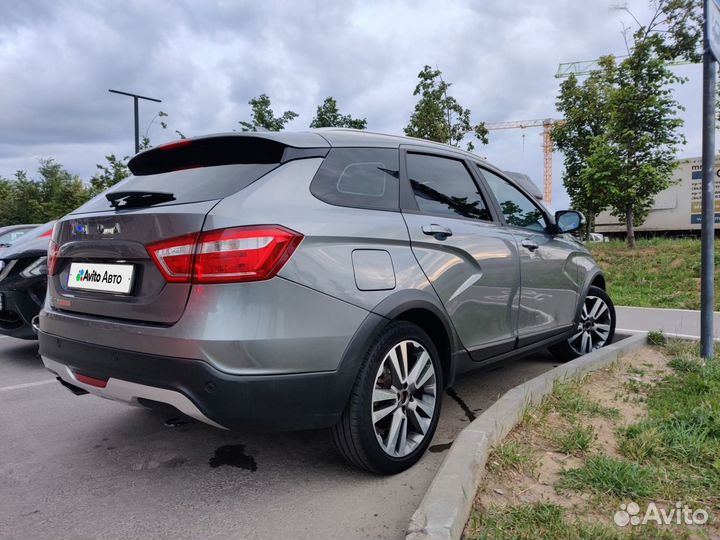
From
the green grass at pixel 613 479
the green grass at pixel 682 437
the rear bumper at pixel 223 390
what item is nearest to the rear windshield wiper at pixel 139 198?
the rear bumper at pixel 223 390

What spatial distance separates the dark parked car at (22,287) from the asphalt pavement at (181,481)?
1.39 meters

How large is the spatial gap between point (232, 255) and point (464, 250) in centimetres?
150

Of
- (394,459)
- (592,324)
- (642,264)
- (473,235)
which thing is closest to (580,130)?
(642,264)

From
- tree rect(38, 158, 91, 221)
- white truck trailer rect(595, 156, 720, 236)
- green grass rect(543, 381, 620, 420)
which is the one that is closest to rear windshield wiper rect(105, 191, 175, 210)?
green grass rect(543, 381, 620, 420)

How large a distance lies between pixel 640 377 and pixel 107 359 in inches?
147

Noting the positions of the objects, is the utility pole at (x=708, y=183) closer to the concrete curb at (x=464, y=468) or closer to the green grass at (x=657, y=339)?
the green grass at (x=657, y=339)

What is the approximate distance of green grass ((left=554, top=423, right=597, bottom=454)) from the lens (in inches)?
104

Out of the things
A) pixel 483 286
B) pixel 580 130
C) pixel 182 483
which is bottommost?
pixel 182 483

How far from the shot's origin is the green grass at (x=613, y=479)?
220 cm

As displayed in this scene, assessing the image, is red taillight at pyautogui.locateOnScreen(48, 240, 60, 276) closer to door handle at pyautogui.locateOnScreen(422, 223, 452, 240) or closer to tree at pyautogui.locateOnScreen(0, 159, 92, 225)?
door handle at pyautogui.locateOnScreen(422, 223, 452, 240)

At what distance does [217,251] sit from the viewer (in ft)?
6.97

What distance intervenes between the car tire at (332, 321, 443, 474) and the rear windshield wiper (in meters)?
1.19

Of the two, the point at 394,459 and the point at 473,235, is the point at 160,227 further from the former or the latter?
the point at 473,235

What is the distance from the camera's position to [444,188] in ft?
10.8
